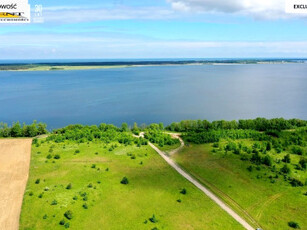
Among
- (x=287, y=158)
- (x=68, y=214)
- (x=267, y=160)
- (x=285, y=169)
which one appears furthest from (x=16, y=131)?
(x=287, y=158)

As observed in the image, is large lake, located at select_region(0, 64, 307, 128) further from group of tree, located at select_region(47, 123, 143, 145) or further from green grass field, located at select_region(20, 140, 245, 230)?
green grass field, located at select_region(20, 140, 245, 230)

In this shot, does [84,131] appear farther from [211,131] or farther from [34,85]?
[34,85]

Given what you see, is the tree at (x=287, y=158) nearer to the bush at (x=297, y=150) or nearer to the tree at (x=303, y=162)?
the tree at (x=303, y=162)

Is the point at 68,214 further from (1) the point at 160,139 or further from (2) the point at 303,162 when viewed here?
(2) the point at 303,162

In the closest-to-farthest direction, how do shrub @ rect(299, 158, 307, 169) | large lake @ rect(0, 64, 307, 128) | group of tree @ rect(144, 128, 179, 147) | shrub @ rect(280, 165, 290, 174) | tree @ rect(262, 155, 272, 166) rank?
shrub @ rect(280, 165, 290, 174), shrub @ rect(299, 158, 307, 169), tree @ rect(262, 155, 272, 166), group of tree @ rect(144, 128, 179, 147), large lake @ rect(0, 64, 307, 128)

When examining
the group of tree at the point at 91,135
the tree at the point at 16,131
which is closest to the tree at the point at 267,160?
the group of tree at the point at 91,135

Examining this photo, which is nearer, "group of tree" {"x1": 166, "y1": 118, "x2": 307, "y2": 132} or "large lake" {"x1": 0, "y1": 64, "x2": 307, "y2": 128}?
"group of tree" {"x1": 166, "y1": 118, "x2": 307, "y2": 132}

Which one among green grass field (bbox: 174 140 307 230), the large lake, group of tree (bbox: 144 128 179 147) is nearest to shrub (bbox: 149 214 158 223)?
green grass field (bbox: 174 140 307 230)
